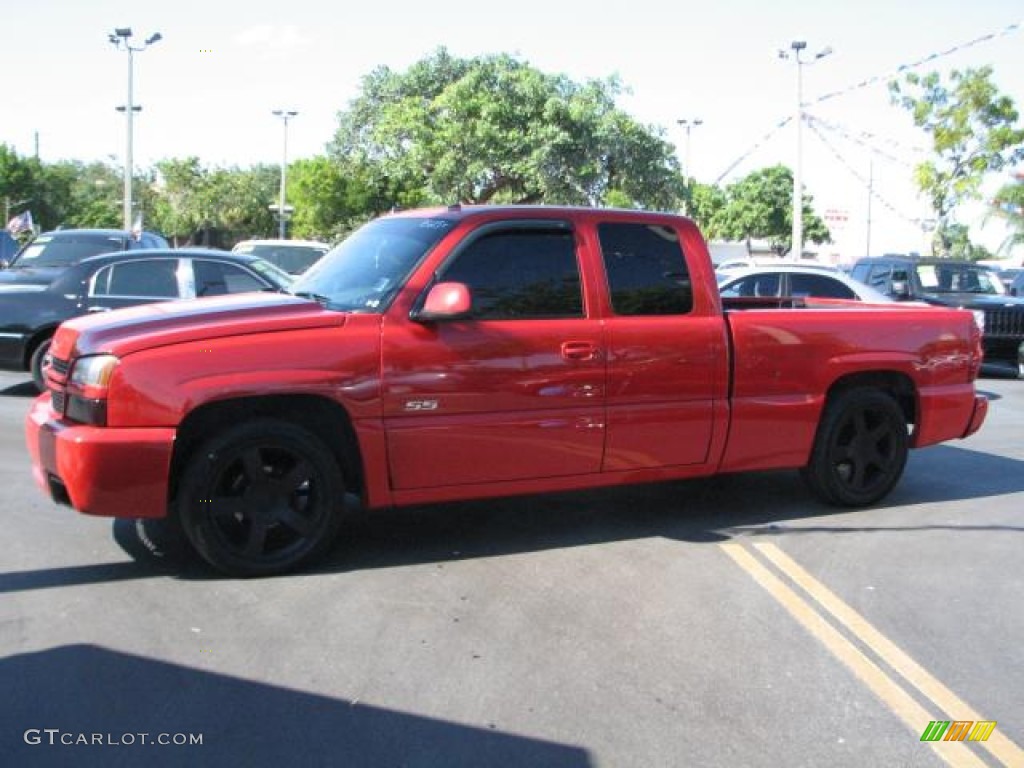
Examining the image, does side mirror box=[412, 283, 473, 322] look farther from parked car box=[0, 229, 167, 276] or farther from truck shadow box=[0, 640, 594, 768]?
parked car box=[0, 229, 167, 276]

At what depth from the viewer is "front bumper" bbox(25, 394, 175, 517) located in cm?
461

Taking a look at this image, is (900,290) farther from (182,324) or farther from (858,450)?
(182,324)

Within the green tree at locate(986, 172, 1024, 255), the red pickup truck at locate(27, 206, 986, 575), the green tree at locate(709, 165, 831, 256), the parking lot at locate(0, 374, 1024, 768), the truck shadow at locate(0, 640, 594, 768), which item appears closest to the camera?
the truck shadow at locate(0, 640, 594, 768)

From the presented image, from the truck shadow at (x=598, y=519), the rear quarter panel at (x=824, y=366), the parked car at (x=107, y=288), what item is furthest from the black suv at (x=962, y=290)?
the parked car at (x=107, y=288)

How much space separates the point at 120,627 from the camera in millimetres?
4371

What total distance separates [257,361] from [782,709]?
2754 mm

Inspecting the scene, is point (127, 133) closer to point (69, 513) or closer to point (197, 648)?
point (69, 513)

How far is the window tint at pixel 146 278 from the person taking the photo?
10.5m

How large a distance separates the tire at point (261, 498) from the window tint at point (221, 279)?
19.3 feet

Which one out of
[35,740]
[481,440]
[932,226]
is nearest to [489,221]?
[481,440]

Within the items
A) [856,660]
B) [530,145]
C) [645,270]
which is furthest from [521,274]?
[530,145]

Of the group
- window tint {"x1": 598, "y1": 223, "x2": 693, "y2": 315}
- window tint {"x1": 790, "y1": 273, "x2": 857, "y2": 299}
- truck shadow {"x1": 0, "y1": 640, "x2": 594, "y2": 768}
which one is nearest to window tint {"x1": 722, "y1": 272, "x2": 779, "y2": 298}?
window tint {"x1": 790, "y1": 273, "x2": 857, "y2": 299}

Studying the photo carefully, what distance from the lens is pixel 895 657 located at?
4.27 m

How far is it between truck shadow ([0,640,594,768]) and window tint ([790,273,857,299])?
32.2 ft
